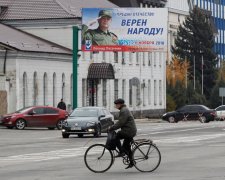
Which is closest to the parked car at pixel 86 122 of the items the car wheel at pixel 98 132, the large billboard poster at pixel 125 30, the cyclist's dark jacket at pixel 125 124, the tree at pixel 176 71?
the car wheel at pixel 98 132

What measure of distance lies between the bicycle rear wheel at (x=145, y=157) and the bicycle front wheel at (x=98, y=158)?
1.98 feet

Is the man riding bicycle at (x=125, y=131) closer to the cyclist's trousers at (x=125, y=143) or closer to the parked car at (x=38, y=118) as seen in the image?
the cyclist's trousers at (x=125, y=143)

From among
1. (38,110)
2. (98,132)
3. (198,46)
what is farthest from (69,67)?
(198,46)

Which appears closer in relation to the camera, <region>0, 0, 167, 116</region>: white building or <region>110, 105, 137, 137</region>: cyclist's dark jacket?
<region>110, 105, 137, 137</region>: cyclist's dark jacket

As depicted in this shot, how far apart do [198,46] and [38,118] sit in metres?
73.3

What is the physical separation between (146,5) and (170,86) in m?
8.65

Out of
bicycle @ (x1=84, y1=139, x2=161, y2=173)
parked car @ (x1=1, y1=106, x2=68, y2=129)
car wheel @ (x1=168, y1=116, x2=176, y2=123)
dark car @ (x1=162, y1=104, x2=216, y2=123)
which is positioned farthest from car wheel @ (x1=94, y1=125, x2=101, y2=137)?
car wheel @ (x1=168, y1=116, x2=176, y2=123)

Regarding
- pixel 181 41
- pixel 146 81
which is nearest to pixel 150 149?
pixel 146 81

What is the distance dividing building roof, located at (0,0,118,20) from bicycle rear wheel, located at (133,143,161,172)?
58.2 m

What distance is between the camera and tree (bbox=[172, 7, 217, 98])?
128625 mm

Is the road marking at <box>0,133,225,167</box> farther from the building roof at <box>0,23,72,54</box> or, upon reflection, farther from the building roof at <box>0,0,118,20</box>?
the building roof at <box>0,0,118,20</box>

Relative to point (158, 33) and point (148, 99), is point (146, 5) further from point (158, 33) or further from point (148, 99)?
point (158, 33)

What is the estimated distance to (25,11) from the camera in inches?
3302

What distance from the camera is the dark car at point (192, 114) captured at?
8325 centimetres
